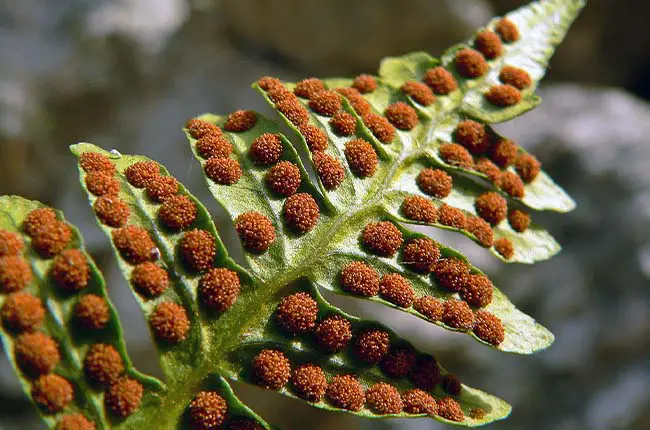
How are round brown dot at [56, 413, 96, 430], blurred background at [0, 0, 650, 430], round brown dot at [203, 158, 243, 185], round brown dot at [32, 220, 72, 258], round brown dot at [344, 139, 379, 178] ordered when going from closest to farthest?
round brown dot at [56, 413, 96, 430], round brown dot at [32, 220, 72, 258], round brown dot at [203, 158, 243, 185], round brown dot at [344, 139, 379, 178], blurred background at [0, 0, 650, 430]

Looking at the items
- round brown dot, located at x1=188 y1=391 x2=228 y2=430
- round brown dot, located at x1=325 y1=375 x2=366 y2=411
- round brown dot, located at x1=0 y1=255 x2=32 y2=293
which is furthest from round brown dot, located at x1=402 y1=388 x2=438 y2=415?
round brown dot, located at x1=0 y1=255 x2=32 y2=293

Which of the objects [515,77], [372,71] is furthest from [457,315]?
[372,71]

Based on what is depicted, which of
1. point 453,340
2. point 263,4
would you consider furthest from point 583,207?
point 263,4

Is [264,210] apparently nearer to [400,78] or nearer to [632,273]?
[400,78]

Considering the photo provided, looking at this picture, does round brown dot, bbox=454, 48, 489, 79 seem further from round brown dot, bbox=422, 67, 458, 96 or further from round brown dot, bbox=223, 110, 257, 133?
round brown dot, bbox=223, 110, 257, 133

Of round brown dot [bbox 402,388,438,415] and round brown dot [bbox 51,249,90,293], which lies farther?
round brown dot [bbox 402,388,438,415]

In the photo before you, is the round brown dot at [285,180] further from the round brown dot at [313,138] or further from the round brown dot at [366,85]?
the round brown dot at [366,85]

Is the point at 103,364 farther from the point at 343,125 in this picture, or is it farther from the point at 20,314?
the point at 343,125

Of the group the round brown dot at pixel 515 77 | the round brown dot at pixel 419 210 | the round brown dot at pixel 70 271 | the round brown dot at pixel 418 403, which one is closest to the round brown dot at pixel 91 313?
the round brown dot at pixel 70 271
